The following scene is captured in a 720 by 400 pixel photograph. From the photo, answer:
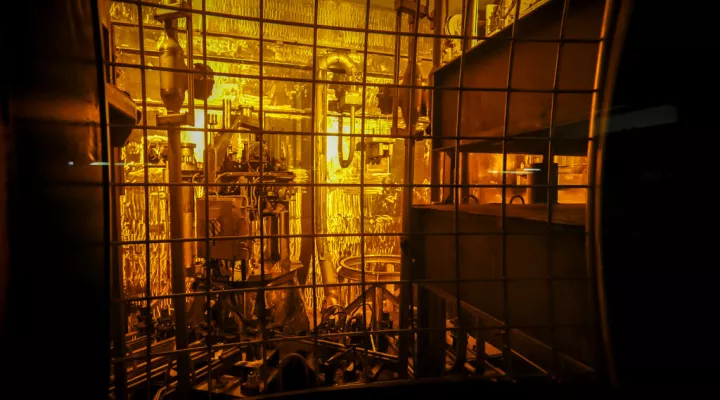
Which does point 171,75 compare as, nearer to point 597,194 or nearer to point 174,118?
point 174,118

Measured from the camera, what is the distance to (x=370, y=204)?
338cm

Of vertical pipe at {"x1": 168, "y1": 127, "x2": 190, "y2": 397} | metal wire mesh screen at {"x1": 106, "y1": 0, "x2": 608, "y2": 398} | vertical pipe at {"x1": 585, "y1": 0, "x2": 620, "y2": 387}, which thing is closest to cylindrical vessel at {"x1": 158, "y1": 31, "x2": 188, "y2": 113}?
metal wire mesh screen at {"x1": 106, "y1": 0, "x2": 608, "y2": 398}

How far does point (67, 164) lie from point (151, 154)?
6.47ft

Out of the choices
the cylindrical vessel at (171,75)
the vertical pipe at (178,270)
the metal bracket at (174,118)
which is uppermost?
the cylindrical vessel at (171,75)

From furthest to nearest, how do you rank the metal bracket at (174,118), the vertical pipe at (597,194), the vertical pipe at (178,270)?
the metal bracket at (174,118) < the vertical pipe at (178,270) < the vertical pipe at (597,194)

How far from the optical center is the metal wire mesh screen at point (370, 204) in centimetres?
74

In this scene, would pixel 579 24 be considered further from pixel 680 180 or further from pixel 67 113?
pixel 67 113

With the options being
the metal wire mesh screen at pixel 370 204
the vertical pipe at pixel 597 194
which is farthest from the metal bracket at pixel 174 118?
the vertical pipe at pixel 597 194

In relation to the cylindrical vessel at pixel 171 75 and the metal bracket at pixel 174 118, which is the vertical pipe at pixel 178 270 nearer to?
the metal bracket at pixel 174 118

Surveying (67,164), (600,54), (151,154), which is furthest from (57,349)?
(151,154)

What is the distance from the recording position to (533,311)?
0.81m

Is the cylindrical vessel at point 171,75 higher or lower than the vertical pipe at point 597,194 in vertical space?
higher

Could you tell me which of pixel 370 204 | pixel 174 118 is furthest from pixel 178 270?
pixel 370 204

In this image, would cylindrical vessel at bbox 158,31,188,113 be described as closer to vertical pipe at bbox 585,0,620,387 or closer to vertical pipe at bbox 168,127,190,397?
vertical pipe at bbox 168,127,190,397
